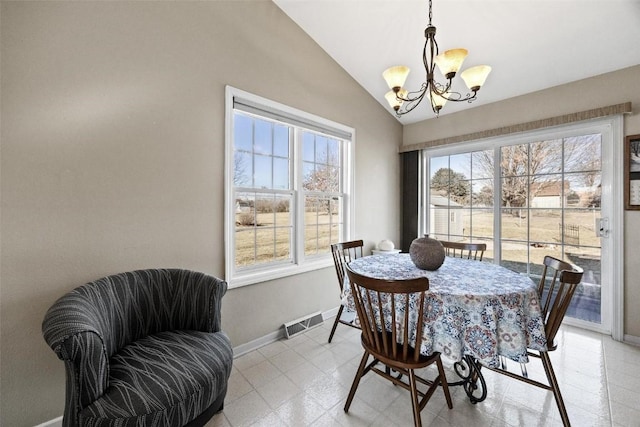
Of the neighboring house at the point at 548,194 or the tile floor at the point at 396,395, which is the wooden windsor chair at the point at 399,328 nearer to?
the tile floor at the point at 396,395

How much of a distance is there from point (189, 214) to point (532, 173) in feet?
12.0

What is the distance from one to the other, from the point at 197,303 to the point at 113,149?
3.71 ft

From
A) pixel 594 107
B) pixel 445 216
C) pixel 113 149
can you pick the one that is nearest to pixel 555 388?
pixel 445 216

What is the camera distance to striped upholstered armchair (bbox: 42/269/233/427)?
1095 millimetres

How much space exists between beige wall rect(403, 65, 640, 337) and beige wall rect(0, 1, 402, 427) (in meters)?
2.49

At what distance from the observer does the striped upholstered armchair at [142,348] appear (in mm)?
1095

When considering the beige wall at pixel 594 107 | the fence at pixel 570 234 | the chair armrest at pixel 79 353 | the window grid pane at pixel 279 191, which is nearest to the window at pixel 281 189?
the window grid pane at pixel 279 191

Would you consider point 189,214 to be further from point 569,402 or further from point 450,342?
point 569,402

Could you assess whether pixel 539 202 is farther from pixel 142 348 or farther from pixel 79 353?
pixel 79 353

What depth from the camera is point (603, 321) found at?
2709 millimetres

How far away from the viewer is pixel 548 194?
10.00ft

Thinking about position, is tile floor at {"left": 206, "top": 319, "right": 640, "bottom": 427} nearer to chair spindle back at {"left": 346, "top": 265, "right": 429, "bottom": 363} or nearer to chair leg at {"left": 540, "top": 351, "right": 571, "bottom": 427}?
chair leg at {"left": 540, "top": 351, "right": 571, "bottom": 427}

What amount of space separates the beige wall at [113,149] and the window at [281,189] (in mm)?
Answer: 132

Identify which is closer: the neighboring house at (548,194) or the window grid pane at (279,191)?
the window grid pane at (279,191)
